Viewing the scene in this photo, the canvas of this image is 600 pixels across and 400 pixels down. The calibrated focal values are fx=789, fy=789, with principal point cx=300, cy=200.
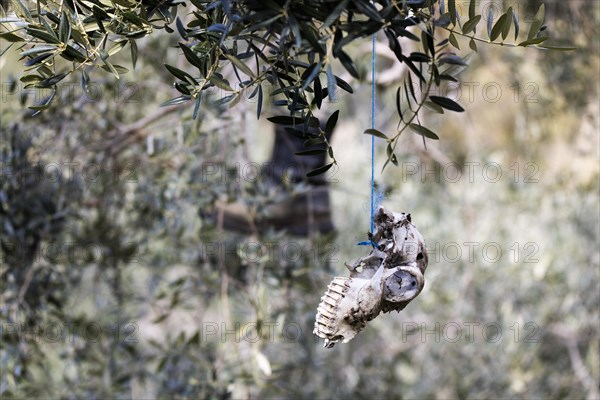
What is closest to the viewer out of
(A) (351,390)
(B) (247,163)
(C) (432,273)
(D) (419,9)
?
(D) (419,9)

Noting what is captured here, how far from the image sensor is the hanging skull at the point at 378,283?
1.08m

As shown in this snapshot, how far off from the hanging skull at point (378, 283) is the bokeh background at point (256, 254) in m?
0.81

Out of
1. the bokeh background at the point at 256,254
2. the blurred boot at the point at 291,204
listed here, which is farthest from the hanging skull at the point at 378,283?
the blurred boot at the point at 291,204

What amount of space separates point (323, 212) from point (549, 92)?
1598 mm

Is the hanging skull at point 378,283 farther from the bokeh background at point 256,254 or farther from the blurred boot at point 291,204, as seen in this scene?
the blurred boot at point 291,204

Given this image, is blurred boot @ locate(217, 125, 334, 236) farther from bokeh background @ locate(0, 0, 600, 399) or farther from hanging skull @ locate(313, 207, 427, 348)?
hanging skull @ locate(313, 207, 427, 348)

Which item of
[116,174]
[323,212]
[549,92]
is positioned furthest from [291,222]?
[549,92]

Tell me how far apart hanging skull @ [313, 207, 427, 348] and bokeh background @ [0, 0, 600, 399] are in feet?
2.65

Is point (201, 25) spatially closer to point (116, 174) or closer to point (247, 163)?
point (247, 163)

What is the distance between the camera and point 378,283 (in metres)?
1.10

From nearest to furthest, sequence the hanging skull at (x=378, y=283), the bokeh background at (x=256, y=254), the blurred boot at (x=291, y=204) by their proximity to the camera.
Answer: the hanging skull at (x=378, y=283) → the bokeh background at (x=256, y=254) → the blurred boot at (x=291, y=204)

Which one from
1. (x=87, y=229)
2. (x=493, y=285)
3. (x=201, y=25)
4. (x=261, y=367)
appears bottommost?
(x=493, y=285)

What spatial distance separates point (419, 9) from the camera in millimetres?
999

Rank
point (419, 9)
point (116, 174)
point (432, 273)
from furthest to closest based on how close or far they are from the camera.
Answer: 1. point (432, 273)
2. point (116, 174)
3. point (419, 9)
